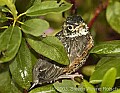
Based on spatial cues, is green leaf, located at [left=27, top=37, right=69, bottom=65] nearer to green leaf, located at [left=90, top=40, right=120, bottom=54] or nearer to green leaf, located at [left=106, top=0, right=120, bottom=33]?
green leaf, located at [left=90, top=40, right=120, bottom=54]

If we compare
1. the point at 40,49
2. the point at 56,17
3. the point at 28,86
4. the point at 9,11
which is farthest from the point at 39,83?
the point at 56,17

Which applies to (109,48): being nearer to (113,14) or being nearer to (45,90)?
(45,90)

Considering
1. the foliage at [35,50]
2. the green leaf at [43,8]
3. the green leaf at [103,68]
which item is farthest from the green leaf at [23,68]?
the green leaf at [103,68]

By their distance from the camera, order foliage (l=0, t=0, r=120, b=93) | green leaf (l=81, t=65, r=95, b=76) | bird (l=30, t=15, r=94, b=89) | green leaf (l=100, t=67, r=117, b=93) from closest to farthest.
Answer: green leaf (l=100, t=67, r=117, b=93)
foliage (l=0, t=0, r=120, b=93)
bird (l=30, t=15, r=94, b=89)
green leaf (l=81, t=65, r=95, b=76)

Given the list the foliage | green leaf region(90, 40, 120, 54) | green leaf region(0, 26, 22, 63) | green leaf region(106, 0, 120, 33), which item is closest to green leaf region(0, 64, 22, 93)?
the foliage

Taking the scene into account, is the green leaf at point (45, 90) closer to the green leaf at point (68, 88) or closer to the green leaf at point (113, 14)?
the green leaf at point (68, 88)

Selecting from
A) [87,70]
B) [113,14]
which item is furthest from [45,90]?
[113,14]
